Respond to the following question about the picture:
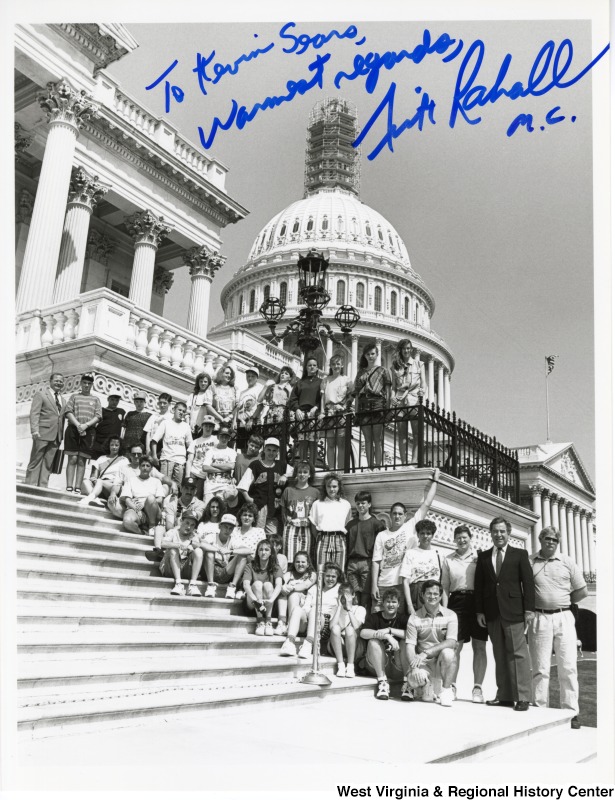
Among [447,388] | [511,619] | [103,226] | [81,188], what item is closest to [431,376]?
[447,388]

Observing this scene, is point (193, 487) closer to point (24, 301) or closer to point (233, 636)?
point (233, 636)

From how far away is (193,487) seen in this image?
32.6 ft

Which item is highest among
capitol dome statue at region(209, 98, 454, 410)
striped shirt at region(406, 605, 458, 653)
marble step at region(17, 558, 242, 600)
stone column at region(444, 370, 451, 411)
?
capitol dome statue at region(209, 98, 454, 410)

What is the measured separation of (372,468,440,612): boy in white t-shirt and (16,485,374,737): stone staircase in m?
1.00

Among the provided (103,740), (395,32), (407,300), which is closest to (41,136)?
(395,32)

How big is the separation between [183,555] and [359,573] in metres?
2.09

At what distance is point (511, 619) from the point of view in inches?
298

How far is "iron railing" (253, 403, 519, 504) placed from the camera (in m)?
10.3

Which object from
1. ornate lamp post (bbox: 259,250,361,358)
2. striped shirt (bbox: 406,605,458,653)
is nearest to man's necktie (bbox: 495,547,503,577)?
striped shirt (bbox: 406,605,458,653)

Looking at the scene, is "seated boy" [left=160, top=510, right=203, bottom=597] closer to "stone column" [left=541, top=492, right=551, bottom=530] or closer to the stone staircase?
the stone staircase

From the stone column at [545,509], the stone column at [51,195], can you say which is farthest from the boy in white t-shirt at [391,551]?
the stone column at [545,509]

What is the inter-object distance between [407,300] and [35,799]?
8306cm

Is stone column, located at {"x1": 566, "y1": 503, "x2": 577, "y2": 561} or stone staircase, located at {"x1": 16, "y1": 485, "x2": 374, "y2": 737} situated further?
stone column, located at {"x1": 566, "y1": 503, "x2": 577, "y2": 561}

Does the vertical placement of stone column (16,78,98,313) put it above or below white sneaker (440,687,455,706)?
above
